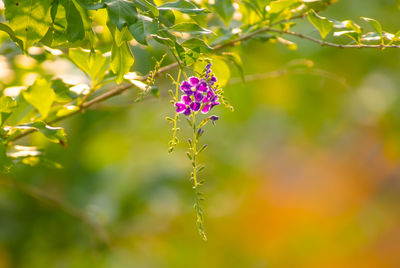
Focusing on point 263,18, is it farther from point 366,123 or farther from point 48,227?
point 366,123

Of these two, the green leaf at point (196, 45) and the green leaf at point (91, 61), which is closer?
the green leaf at point (196, 45)

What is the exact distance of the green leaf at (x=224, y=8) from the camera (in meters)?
1.02

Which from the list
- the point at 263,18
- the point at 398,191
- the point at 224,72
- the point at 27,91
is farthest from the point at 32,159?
the point at 398,191

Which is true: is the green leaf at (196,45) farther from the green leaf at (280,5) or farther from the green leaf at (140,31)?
the green leaf at (280,5)

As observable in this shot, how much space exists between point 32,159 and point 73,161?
45.6 inches

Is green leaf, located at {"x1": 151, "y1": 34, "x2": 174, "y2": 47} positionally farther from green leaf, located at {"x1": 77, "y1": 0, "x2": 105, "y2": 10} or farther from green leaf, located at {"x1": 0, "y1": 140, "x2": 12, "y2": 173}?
green leaf, located at {"x1": 0, "y1": 140, "x2": 12, "y2": 173}

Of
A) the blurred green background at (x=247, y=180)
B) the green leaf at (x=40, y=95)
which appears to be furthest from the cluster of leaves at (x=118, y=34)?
the blurred green background at (x=247, y=180)

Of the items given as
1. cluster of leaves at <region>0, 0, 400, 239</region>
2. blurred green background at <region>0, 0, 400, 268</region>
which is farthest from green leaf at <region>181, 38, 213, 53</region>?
blurred green background at <region>0, 0, 400, 268</region>

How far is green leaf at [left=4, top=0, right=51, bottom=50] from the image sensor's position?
680 mm

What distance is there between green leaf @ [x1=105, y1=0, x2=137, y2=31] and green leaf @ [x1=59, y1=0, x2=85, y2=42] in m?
0.08

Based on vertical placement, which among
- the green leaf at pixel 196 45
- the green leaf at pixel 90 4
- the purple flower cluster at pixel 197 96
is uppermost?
the green leaf at pixel 90 4

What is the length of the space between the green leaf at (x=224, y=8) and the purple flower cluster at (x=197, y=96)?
0.32 meters

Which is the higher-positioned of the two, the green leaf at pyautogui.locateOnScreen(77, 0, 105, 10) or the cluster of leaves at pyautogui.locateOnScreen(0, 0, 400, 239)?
the green leaf at pyautogui.locateOnScreen(77, 0, 105, 10)

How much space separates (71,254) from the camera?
6.91ft
